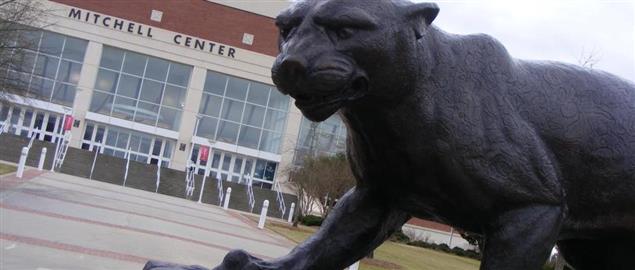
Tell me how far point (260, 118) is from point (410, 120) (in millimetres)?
42308

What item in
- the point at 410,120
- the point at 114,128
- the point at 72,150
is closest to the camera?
the point at 410,120

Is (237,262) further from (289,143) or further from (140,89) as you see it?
(140,89)

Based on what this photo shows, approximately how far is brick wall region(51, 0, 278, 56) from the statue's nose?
41965mm

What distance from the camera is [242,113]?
43.6 meters

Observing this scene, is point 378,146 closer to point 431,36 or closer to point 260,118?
point 431,36

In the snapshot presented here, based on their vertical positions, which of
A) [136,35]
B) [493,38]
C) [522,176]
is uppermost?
[136,35]

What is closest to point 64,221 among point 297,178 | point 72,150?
point 297,178

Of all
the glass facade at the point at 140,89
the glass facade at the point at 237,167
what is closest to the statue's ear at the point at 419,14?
the glass facade at the point at 237,167

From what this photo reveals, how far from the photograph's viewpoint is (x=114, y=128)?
137 ft

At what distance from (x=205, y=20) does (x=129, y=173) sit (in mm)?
13182

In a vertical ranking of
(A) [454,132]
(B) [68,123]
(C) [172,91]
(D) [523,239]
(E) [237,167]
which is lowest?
(E) [237,167]

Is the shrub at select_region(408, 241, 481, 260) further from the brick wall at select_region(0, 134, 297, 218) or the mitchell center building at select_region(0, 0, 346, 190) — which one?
the mitchell center building at select_region(0, 0, 346, 190)

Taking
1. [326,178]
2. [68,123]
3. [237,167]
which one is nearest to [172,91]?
[237,167]

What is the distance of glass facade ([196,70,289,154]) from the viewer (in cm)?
4306
